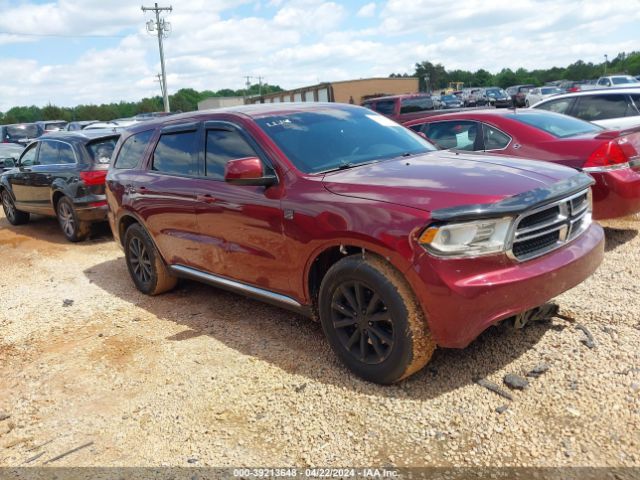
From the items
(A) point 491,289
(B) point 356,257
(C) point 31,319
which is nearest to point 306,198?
(B) point 356,257

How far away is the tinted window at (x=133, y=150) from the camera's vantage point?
5641mm

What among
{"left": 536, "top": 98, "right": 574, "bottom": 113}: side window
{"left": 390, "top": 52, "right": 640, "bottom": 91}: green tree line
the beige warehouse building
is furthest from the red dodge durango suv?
{"left": 390, "top": 52, "right": 640, "bottom": 91}: green tree line

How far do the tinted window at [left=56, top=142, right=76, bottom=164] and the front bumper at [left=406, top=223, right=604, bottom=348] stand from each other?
24.0 ft

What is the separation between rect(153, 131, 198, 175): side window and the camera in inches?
191

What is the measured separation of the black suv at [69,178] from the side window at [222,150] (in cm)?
443

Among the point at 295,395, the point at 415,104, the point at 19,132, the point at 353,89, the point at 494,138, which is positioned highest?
the point at 353,89

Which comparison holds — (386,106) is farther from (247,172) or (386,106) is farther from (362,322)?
(362,322)

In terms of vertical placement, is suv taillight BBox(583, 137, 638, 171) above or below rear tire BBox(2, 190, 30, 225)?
above

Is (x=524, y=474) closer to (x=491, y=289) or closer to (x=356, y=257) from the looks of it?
(x=491, y=289)

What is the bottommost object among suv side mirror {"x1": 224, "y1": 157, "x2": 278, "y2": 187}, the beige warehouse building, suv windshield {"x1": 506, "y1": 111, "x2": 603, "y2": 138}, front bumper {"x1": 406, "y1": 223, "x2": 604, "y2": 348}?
front bumper {"x1": 406, "y1": 223, "x2": 604, "y2": 348}

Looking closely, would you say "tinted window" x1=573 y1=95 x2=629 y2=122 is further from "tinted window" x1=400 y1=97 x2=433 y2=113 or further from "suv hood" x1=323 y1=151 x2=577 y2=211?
"suv hood" x1=323 y1=151 x2=577 y2=211

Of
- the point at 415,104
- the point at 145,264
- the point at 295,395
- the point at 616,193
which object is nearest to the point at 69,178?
the point at 145,264

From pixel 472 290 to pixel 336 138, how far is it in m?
1.81

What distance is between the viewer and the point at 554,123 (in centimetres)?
633
